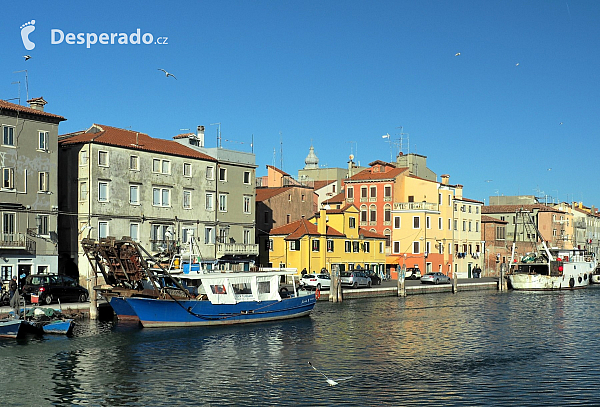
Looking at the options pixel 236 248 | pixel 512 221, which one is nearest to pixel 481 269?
pixel 512 221

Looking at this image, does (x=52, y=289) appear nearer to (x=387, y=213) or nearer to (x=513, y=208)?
(x=387, y=213)

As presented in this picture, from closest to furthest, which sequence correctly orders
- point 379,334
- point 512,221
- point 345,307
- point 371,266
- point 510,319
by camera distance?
1. point 379,334
2. point 510,319
3. point 345,307
4. point 371,266
5. point 512,221

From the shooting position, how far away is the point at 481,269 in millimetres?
119688

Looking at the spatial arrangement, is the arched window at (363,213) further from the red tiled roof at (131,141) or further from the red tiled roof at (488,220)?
the red tiled roof at (131,141)

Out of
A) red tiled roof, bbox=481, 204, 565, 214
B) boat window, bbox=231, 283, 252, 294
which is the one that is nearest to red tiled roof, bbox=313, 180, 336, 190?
red tiled roof, bbox=481, 204, 565, 214

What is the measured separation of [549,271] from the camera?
88.6 m

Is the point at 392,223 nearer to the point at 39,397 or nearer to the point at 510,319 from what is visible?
the point at 510,319

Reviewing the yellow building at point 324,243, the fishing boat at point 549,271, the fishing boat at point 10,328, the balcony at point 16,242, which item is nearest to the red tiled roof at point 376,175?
the yellow building at point 324,243

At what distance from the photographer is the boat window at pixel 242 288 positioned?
157ft

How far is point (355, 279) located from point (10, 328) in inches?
1608

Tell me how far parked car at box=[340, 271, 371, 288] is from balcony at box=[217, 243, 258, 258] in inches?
417

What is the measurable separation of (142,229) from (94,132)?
1009 cm

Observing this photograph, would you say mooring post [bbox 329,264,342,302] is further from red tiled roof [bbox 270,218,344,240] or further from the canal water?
red tiled roof [bbox 270,218,344,240]

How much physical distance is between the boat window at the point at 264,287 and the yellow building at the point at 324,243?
33420 mm
